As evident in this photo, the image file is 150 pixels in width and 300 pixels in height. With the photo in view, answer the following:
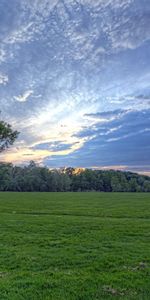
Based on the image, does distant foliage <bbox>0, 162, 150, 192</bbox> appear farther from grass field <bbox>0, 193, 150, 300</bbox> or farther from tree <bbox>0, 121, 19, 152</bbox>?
grass field <bbox>0, 193, 150, 300</bbox>

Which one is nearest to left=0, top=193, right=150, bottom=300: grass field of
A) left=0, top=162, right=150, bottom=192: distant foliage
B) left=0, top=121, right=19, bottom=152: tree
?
left=0, top=121, right=19, bottom=152: tree

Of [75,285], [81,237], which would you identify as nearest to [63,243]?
[81,237]

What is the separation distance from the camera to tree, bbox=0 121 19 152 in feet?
143

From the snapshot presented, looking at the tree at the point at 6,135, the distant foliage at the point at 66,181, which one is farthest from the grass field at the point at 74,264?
the distant foliage at the point at 66,181

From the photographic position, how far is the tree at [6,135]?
43.5 metres

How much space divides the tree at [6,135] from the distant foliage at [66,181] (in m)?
98.9

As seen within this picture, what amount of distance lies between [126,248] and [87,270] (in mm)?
3955

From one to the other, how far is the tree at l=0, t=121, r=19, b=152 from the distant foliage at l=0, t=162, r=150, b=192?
98872 millimetres

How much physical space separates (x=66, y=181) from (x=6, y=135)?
380 ft

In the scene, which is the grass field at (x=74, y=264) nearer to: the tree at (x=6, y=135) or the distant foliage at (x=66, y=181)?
the tree at (x=6, y=135)

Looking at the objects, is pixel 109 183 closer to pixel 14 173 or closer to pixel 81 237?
pixel 14 173

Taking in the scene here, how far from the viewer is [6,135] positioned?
4434cm

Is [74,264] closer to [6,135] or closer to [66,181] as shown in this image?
[6,135]

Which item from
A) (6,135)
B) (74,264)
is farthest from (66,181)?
(74,264)
